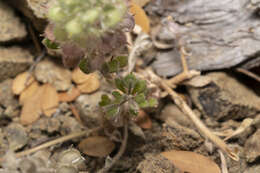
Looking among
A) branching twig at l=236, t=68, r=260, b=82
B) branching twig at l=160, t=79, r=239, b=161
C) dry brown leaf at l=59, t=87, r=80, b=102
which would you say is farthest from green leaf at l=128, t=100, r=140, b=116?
branching twig at l=236, t=68, r=260, b=82

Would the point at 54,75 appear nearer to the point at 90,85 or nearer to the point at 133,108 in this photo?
the point at 90,85

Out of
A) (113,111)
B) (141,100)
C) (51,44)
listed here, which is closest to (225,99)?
(141,100)

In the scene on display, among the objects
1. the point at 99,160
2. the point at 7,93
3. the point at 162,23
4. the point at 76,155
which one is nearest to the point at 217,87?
the point at 162,23

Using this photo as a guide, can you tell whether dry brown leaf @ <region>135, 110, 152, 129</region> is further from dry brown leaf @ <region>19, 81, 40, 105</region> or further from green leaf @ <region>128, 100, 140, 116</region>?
dry brown leaf @ <region>19, 81, 40, 105</region>

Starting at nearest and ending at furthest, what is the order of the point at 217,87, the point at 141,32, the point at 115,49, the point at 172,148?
the point at 115,49 → the point at 172,148 → the point at 217,87 → the point at 141,32

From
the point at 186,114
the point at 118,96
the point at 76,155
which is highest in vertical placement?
the point at 118,96

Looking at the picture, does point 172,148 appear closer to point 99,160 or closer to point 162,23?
point 99,160
